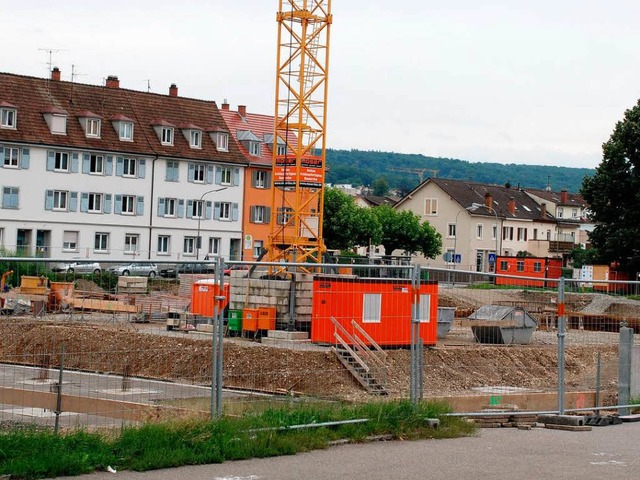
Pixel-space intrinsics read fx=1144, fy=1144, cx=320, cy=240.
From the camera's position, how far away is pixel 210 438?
38.7ft

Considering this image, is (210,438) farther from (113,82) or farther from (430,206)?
(430,206)

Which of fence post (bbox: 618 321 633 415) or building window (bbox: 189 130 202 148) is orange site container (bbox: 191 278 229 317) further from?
building window (bbox: 189 130 202 148)

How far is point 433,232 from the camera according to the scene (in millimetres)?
111438

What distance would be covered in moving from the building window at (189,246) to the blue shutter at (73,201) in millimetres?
9233

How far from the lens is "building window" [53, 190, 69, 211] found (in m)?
75.8

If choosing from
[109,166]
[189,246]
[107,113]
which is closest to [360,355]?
[109,166]

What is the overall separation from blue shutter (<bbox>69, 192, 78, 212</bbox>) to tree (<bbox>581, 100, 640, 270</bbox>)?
34.2m

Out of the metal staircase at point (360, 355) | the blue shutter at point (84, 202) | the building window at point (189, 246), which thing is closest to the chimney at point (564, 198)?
the building window at point (189, 246)

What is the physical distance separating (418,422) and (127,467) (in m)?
4.37

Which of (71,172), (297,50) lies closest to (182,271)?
(297,50)

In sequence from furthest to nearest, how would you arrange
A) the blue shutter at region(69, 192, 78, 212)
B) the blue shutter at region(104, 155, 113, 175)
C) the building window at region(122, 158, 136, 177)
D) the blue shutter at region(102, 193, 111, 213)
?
the building window at region(122, 158, 136, 177) < the blue shutter at region(104, 155, 113, 175) < the blue shutter at region(102, 193, 111, 213) < the blue shutter at region(69, 192, 78, 212)

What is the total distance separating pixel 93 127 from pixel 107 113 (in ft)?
8.22

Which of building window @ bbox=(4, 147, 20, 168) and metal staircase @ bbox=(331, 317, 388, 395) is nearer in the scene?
metal staircase @ bbox=(331, 317, 388, 395)

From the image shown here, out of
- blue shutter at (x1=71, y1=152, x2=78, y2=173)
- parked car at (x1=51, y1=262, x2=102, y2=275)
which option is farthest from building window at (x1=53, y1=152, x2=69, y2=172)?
parked car at (x1=51, y1=262, x2=102, y2=275)
